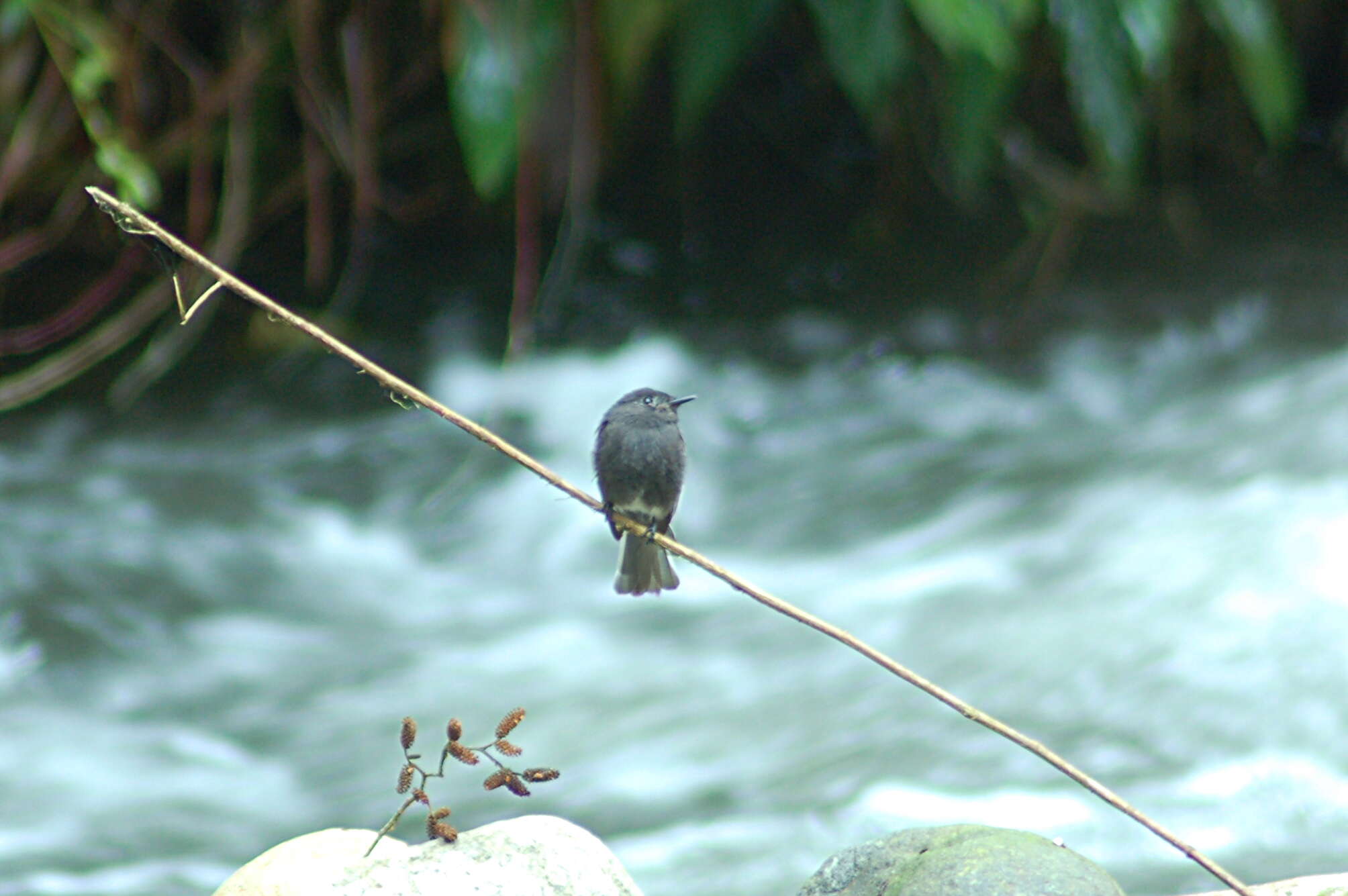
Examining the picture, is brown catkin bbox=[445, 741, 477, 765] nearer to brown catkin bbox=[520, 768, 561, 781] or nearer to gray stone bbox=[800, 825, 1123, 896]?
brown catkin bbox=[520, 768, 561, 781]

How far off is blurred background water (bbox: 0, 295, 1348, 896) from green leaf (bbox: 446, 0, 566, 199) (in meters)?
1.61

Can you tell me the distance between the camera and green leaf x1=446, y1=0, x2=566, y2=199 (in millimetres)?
5598

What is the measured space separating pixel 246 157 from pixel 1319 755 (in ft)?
17.9

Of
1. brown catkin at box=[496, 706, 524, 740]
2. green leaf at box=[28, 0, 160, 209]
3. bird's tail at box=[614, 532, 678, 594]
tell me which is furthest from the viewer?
green leaf at box=[28, 0, 160, 209]

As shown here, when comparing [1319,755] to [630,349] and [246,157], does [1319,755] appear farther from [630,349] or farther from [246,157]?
[246,157]

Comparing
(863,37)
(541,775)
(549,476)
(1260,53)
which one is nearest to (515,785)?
(541,775)

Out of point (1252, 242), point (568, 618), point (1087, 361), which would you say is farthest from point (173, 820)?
point (1252, 242)

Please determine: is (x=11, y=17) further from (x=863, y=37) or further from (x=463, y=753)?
(x=463, y=753)

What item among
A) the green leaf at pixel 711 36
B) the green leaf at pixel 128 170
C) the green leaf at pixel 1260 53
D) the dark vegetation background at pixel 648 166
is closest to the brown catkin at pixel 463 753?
the green leaf at pixel 128 170

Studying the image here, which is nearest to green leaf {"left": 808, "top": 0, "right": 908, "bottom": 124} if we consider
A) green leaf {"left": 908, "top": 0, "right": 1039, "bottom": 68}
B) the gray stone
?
green leaf {"left": 908, "top": 0, "right": 1039, "bottom": 68}

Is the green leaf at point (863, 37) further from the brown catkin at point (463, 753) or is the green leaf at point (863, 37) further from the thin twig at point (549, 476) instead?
the brown catkin at point (463, 753)

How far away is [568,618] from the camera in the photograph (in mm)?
5578

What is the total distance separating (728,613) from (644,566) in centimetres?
287

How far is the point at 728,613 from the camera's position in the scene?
5559 mm
